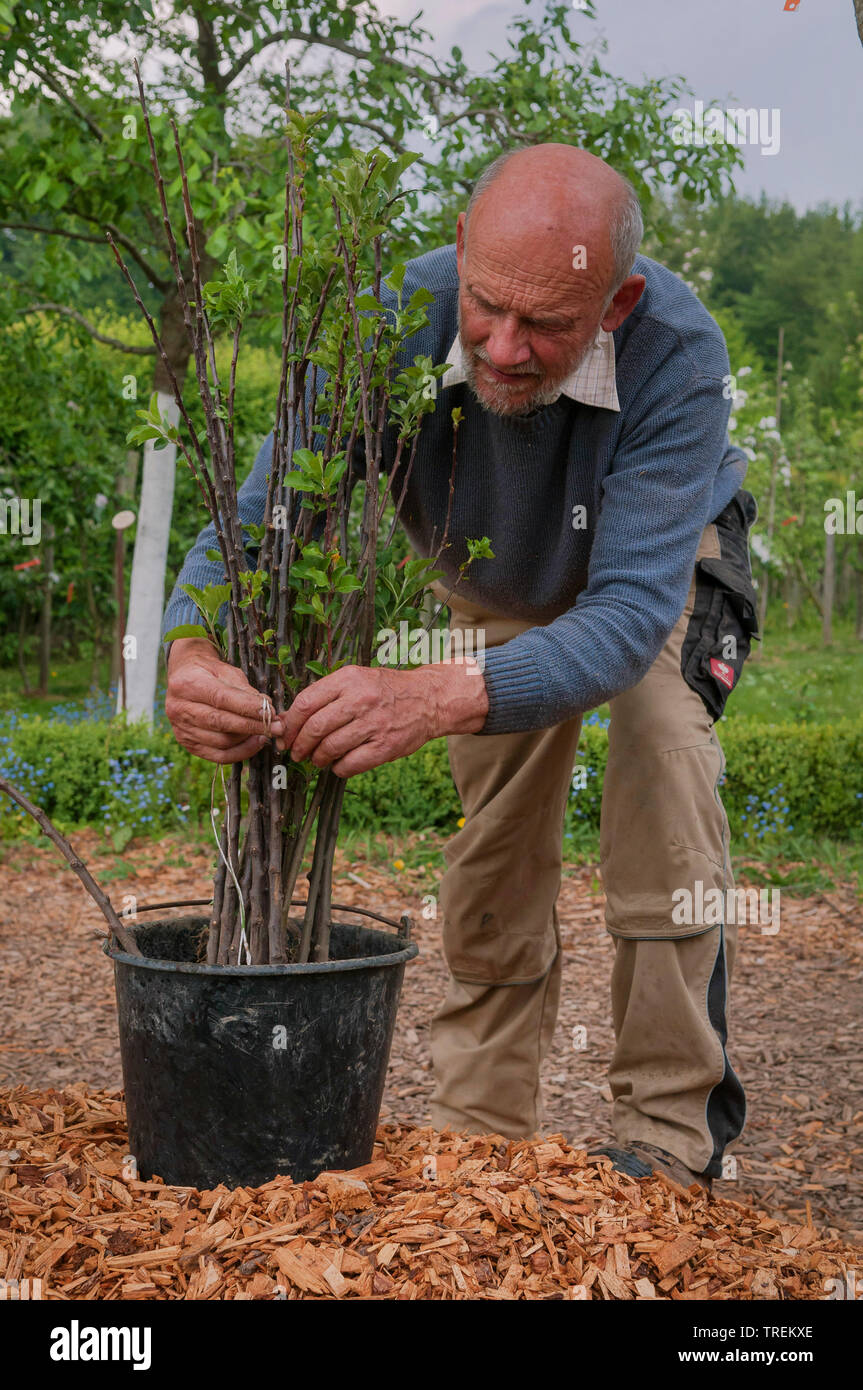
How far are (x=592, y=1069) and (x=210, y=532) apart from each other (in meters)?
2.28

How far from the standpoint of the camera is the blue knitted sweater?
6.54 ft

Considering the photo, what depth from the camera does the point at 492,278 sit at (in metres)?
2.02

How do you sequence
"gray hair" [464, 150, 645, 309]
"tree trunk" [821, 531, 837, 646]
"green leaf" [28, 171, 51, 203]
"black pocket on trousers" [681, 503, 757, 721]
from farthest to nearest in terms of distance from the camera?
"tree trunk" [821, 531, 837, 646], "green leaf" [28, 171, 51, 203], "black pocket on trousers" [681, 503, 757, 721], "gray hair" [464, 150, 645, 309]

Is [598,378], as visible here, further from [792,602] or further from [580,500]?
[792,602]

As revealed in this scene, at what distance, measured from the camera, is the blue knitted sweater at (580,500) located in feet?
6.54

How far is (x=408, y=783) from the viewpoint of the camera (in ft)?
19.5

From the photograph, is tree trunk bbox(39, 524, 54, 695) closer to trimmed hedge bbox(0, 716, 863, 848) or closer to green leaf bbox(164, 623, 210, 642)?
trimmed hedge bbox(0, 716, 863, 848)

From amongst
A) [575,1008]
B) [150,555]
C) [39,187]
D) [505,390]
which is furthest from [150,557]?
[505,390]

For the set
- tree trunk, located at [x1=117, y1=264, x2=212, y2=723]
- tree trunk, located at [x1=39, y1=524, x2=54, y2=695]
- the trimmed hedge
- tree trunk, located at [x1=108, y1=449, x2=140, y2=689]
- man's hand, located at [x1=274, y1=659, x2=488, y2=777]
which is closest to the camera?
man's hand, located at [x1=274, y1=659, x2=488, y2=777]

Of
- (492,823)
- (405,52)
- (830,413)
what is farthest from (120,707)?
(830,413)

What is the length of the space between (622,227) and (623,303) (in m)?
0.17

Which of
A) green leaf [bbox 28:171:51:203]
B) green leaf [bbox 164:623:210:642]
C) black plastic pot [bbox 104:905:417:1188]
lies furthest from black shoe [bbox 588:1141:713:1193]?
green leaf [bbox 28:171:51:203]

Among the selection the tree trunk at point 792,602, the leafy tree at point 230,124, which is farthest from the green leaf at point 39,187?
the tree trunk at point 792,602

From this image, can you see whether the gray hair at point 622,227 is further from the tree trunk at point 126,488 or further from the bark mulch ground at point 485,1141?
the tree trunk at point 126,488
